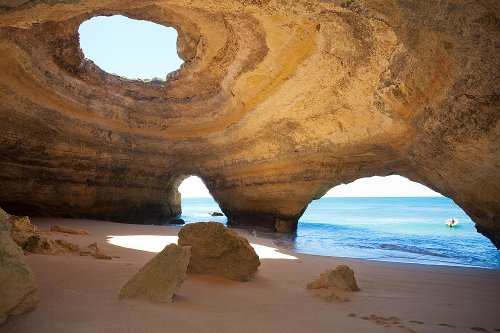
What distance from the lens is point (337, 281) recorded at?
114 inches

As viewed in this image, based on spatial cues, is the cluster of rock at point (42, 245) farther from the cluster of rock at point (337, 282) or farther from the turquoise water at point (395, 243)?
the turquoise water at point (395, 243)

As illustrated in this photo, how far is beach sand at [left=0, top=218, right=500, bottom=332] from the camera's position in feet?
5.83

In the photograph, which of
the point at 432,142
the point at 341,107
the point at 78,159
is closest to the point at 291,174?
the point at 341,107

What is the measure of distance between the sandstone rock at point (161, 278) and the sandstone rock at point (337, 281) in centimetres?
123

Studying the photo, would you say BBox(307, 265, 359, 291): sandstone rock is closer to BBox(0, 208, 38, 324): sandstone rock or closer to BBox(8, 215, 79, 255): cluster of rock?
BBox(0, 208, 38, 324): sandstone rock

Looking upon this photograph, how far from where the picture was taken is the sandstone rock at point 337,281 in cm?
287

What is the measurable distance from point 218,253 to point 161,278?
975mm

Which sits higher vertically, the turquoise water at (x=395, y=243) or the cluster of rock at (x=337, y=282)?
the cluster of rock at (x=337, y=282)

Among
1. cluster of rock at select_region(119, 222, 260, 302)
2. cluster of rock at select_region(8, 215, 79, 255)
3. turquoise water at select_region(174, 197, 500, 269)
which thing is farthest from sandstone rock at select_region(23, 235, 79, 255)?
turquoise water at select_region(174, 197, 500, 269)

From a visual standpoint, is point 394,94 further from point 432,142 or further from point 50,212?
point 50,212

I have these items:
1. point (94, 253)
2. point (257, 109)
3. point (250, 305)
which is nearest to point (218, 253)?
point (250, 305)

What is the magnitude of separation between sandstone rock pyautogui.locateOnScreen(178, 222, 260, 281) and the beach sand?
10cm

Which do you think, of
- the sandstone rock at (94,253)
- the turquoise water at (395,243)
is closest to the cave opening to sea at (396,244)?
the turquoise water at (395,243)

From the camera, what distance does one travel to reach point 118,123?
29.8 ft
